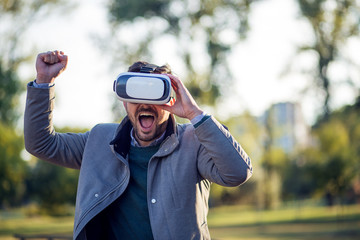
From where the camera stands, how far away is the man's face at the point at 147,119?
2572 millimetres

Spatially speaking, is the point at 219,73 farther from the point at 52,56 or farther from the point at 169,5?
the point at 52,56

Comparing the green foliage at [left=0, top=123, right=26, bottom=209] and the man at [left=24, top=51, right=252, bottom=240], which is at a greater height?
the man at [left=24, top=51, right=252, bottom=240]

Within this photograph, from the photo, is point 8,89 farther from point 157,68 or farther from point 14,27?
point 157,68

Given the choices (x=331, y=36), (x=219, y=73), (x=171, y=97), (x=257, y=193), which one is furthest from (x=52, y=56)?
(x=257, y=193)

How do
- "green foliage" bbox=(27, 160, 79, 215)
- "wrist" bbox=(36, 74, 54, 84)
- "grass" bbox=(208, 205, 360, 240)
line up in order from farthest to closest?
"green foliage" bbox=(27, 160, 79, 215), "grass" bbox=(208, 205, 360, 240), "wrist" bbox=(36, 74, 54, 84)

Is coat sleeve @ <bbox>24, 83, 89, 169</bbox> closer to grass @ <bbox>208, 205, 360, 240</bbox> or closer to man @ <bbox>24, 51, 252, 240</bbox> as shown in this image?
man @ <bbox>24, 51, 252, 240</bbox>

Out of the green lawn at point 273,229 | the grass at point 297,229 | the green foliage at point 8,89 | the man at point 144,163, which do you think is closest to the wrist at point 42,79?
the man at point 144,163

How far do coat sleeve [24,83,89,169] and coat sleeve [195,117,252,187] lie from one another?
802 mm

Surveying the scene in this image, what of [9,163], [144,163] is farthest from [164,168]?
[9,163]

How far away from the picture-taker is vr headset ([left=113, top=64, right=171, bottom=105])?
240 centimetres

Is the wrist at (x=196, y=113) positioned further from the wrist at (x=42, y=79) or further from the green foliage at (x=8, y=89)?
the green foliage at (x=8, y=89)

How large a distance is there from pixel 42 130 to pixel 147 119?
1.80 ft

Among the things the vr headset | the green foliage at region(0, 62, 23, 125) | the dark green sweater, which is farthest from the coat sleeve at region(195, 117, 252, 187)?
the green foliage at region(0, 62, 23, 125)

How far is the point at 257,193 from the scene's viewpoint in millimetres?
30109
